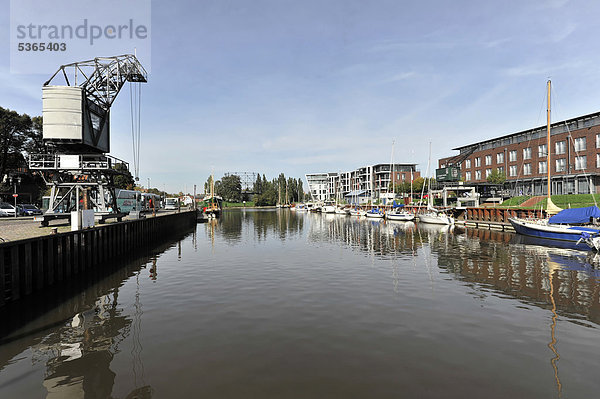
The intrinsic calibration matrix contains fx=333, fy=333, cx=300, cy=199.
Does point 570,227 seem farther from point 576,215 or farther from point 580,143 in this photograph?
point 580,143

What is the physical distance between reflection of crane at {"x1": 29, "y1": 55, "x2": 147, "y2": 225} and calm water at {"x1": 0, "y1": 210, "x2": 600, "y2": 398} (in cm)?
1546

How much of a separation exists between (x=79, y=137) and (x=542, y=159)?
300ft

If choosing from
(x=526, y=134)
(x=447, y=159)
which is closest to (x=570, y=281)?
(x=526, y=134)

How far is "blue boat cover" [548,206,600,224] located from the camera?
1332 inches

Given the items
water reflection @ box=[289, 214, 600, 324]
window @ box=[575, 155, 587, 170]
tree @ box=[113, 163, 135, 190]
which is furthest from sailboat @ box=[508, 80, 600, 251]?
tree @ box=[113, 163, 135, 190]

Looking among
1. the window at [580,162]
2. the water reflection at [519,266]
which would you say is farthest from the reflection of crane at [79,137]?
the window at [580,162]

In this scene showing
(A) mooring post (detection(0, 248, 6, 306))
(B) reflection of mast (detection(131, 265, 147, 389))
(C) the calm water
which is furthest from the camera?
(A) mooring post (detection(0, 248, 6, 306))

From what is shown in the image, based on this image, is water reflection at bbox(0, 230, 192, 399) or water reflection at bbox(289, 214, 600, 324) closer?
water reflection at bbox(0, 230, 192, 399)

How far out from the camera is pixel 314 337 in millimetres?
11234

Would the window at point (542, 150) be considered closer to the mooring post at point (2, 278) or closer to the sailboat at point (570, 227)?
the sailboat at point (570, 227)

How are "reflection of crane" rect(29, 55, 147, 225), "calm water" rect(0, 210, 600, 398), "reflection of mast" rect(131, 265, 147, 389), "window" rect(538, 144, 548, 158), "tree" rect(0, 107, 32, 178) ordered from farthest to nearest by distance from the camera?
"window" rect(538, 144, 548, 158) < "tree" rect(0, 107, 32, 178) < "reflection of crane" rect(29, 55, 147, 225) < "reflection of mast" rect(131, 265, 147, 389) < "calm water" rect(0, 210, 600, 398)

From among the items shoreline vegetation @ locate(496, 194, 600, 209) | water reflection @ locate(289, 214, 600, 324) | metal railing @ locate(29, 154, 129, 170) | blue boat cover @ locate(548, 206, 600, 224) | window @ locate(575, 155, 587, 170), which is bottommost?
water reflection @ locate(289, 214, 600, 324)

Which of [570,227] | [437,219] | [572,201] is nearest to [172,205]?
[437,219]

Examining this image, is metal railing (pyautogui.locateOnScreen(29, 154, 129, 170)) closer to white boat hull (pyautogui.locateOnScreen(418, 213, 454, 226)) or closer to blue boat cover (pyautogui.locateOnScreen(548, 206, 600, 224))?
blue boat cover (pyautogui.locateOnScreen(548, 206, 600, 224))
